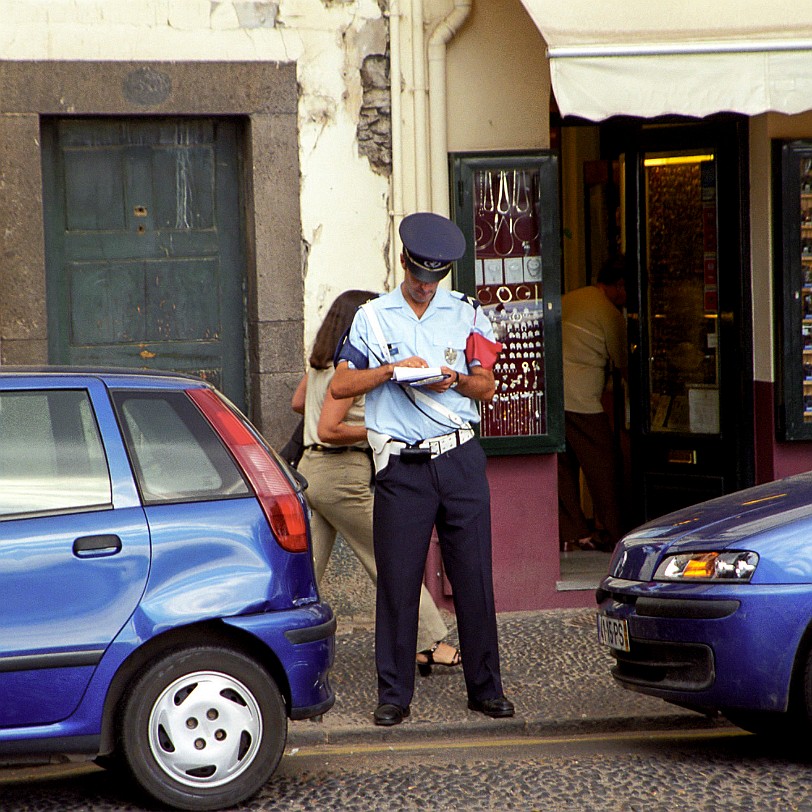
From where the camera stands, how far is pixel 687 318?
958cm

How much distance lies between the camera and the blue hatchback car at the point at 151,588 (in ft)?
16.0

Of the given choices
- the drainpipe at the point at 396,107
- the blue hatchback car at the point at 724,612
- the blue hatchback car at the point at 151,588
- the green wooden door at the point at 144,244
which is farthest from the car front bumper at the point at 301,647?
the drainpipe at the point at 396,107

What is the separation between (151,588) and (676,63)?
13.0 feet

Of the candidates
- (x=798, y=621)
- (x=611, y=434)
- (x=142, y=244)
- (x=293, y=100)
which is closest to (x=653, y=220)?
(x=611, y=434)

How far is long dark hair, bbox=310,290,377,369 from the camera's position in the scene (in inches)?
273

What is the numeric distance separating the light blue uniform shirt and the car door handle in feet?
5.21

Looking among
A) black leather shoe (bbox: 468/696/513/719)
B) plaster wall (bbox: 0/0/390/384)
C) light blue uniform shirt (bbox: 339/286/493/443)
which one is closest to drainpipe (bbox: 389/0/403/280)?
plaster wall (bbox: 0/0/390/384)

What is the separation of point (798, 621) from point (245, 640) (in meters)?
1.94

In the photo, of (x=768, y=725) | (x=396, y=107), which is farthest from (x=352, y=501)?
(x=396, y=107)

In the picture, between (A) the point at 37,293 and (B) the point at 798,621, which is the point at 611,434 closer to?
(A) the point at 37,293

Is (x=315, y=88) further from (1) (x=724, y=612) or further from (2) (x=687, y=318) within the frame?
(1) (x=724, y=612)

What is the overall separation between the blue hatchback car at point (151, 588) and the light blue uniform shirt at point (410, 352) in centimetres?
104

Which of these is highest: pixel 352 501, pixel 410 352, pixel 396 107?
pixel 396 107

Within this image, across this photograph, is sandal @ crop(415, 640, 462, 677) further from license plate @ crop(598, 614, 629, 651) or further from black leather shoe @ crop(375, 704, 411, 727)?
license plate @ crop(598, 614, 629, 651)
